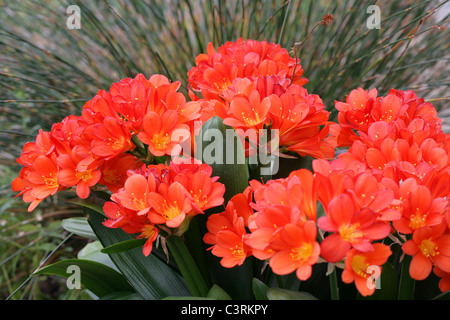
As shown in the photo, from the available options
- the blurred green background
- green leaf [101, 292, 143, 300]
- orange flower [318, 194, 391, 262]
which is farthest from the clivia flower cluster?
the blurred green background

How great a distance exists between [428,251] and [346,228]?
82 millimetres

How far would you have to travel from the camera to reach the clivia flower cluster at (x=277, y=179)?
0.27 m

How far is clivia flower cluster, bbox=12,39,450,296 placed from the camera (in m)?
0.27

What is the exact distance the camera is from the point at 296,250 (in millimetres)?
272

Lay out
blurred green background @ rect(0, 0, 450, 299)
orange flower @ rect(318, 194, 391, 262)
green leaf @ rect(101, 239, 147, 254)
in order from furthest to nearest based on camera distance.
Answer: blurred green background @ rect(0, 0, 450, 299) < green leaf @ rect(101, 239, 147, 254) < orange flower @ rect(318, 194, 391, 262)

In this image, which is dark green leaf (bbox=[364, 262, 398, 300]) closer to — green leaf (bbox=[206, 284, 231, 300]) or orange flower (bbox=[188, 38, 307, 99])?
green leaf (bbox=[206, 284, 231, 300])

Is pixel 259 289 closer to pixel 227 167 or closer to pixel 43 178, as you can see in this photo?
pixel 227 167

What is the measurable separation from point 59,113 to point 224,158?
2.24ft

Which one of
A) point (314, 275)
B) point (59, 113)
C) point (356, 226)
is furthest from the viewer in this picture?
point (59, 113)

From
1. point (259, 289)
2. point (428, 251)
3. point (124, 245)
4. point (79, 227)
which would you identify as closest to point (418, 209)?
point (428, 251)

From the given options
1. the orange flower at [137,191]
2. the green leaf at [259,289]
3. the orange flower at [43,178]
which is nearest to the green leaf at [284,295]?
the green leaf at [259,289]
